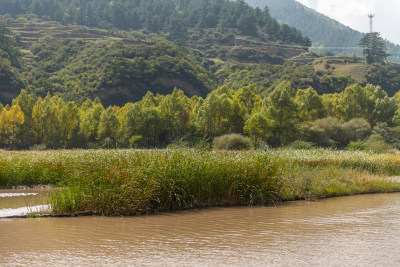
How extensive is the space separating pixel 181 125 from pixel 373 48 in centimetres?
12147

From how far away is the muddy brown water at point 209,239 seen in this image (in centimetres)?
1077

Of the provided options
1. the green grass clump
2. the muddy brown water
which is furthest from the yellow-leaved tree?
the muddy brown water

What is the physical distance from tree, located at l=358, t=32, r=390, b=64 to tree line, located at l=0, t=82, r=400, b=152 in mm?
91498

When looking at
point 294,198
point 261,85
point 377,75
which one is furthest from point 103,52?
point 294,198

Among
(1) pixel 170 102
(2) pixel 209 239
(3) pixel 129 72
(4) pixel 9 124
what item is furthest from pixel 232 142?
(3) pixel 129 72

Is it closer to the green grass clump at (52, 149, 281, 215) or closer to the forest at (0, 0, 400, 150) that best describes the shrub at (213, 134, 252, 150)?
the forest at (0, 0, 400, 150)

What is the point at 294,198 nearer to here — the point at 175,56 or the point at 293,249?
the point at 293,249

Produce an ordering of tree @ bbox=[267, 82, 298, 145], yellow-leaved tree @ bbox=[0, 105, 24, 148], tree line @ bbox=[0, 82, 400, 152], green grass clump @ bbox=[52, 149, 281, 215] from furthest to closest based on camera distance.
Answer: yellow-leaved tree @ bbox=[0, 105, 24, 148]
tree line @ bbox=[0, 82, 400, 152]
tree @ bbox=[267, 82, 298, 145]
green grass clump @ bbox=[52, 149, 281, 215]

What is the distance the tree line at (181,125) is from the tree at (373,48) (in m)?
91.5

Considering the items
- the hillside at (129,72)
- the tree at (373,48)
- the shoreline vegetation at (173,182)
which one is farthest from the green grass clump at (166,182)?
the tree at (373,48)

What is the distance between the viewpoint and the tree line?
224ft

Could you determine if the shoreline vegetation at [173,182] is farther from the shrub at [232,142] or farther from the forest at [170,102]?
the shrub at [232,142]

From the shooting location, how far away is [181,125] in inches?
3009

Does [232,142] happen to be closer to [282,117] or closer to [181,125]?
[282,117]
